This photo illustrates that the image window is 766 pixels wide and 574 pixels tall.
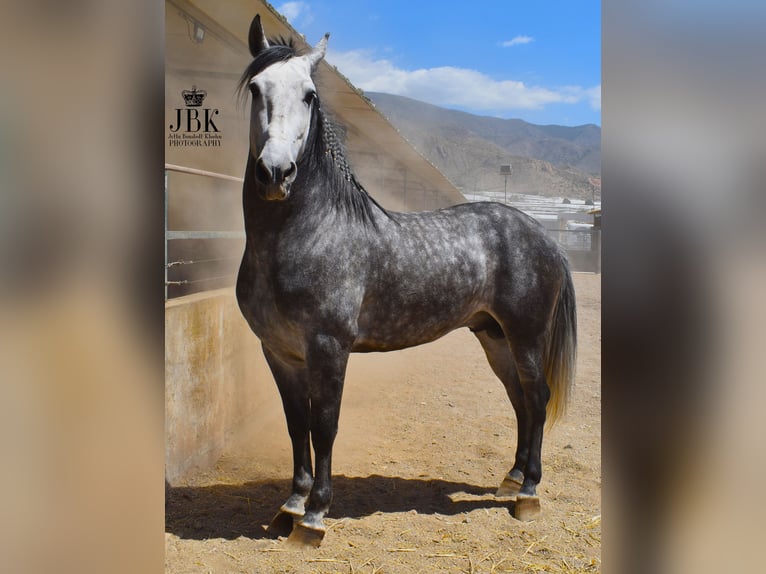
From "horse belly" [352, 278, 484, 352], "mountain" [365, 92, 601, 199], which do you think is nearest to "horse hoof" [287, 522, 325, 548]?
"horse belly" [352, 278, 484, 352]

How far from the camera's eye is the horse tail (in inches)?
Result: 116

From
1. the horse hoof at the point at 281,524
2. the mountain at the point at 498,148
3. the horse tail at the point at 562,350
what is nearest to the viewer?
the horse hoof at the point at 281,524

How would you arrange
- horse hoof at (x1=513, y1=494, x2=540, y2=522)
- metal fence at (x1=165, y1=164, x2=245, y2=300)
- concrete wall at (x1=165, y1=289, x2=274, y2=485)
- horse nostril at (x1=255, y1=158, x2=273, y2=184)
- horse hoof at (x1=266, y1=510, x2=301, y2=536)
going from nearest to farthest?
horse nostril at (x1=255, y1=158, x2=273, y2=184) → horse hoof at (x1=266, y1=510, x2=301, y2=536) → horse hoof at (x1=513, y1=494, x2=540, y2=522) → concrete wall at (x1=165, y1=289, x2=274, y2=485) → metal fence at (x1=165, y1=164, x2=245, y2=300)

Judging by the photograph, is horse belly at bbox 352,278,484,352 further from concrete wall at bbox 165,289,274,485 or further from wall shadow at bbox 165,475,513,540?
concrete wall at bbox 165,289,274,485

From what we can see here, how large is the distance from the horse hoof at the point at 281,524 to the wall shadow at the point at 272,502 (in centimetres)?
3

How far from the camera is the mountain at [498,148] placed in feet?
12.6

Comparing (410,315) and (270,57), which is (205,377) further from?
(270,57)

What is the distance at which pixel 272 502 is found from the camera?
280 cm

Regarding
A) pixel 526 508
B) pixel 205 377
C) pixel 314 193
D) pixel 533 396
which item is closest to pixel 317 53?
pixel 314 193

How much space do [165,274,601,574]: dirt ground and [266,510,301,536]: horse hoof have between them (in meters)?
0.05

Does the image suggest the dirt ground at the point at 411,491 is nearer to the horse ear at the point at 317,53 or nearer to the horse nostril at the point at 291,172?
the horse nostril at the point at 291,172

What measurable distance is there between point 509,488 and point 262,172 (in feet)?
6.41

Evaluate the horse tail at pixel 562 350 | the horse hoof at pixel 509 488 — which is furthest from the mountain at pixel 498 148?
the horse hoof at pixel 509 488
